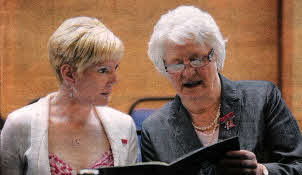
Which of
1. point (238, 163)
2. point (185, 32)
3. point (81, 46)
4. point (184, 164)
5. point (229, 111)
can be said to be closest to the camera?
point (184, 164)

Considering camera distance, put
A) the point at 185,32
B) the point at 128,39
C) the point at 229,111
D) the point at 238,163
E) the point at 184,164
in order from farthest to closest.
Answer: the point at 128,39
the point at 229,111
the point at 185,32
the point at 238,163
the point at 184,164

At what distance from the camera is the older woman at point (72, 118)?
143 centimetres

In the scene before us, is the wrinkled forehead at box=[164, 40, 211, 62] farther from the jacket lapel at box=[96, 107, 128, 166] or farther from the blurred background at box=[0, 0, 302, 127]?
the blurred background at box=[0, 0, 302, 127]

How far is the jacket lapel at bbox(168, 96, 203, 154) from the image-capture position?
1.62m

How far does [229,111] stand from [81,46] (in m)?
0.68

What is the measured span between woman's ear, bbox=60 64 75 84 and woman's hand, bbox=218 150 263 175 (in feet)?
2.12

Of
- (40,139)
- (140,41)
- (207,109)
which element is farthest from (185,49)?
(140,41)

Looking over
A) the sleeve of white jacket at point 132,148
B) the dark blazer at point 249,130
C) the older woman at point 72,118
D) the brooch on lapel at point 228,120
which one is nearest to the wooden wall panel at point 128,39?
the older woman at point 72,118

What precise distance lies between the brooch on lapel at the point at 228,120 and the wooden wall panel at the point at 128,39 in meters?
0.79

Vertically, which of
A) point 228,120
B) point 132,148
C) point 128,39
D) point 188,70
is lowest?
point 132,148

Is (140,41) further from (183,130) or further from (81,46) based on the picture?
(81,46)

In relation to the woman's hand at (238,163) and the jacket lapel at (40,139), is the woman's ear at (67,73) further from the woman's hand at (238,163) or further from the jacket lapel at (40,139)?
the woman's hand at (238,163)

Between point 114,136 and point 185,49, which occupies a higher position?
point 185,49

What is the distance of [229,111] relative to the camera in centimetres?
164
